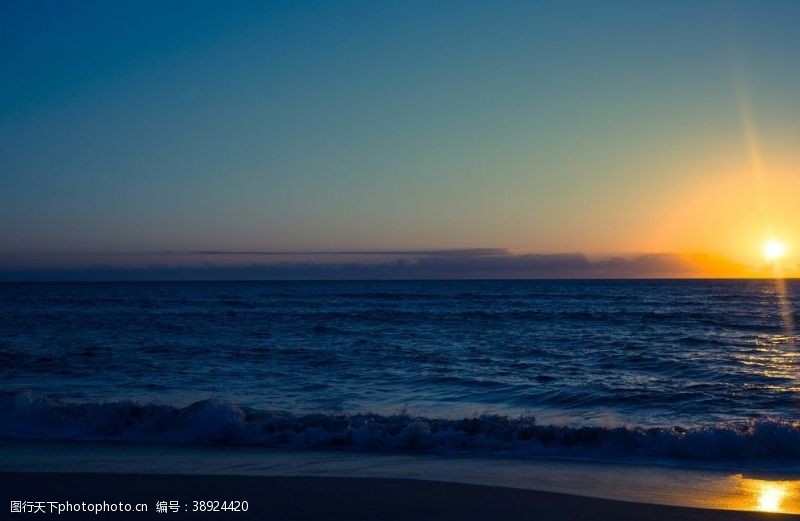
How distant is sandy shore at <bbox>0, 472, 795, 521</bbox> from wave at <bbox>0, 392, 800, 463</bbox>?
285 cm

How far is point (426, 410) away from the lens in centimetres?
1342

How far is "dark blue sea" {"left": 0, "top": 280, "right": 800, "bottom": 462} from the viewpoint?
1081 centimetres

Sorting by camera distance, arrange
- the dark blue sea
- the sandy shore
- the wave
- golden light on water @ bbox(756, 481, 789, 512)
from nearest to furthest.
→ the sandy shore < golden light on water @ bbox(756, 481, 789, 512) < the wave < the dark blue sea

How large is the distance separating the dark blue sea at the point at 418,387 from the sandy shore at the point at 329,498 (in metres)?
2.92

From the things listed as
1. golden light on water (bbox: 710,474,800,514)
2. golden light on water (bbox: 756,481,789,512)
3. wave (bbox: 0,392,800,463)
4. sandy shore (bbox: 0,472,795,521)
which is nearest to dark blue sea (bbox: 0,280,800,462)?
wave (bbox: 0,392,800,463)

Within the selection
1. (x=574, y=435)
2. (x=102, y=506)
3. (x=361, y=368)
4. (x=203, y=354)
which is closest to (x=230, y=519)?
(x=102, y=506)

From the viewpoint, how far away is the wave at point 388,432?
10.2 meters

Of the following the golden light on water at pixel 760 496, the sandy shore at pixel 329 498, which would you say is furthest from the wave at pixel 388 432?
the sandy shore at pixel 329 498

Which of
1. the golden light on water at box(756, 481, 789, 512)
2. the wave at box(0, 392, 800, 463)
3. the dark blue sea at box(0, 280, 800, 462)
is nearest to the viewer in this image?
the golden light on water at box(756, 481, 789, 512)

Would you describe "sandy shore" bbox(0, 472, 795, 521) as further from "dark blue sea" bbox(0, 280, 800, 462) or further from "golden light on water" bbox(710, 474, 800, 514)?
"dark blue sea" bbox(0, 280, 800, 462)

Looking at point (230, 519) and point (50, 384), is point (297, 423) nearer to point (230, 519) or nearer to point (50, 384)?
point (230, 519)

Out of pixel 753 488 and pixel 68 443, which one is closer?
pixel 753 488

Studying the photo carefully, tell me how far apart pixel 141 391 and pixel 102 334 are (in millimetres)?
15196

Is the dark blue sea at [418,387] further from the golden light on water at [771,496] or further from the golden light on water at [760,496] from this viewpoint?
the golden light on water at [771,496]
